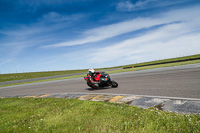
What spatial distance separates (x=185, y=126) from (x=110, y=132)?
1.69m

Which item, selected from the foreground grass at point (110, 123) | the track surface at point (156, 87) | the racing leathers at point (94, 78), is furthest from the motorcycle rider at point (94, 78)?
the foreground grass at point (110, 123)

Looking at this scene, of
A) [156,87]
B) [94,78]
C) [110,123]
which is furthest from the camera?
[94,78]

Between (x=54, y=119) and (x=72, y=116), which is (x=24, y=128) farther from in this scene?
(x=72, y=116)

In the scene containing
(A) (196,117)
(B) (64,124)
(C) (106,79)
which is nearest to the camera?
(A) (196,117)

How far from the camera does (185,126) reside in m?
3.31

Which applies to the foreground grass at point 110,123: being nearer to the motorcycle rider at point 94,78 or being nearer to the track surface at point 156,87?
the track surface at point 156,87

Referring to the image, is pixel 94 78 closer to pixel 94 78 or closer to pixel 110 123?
pixel 94 78

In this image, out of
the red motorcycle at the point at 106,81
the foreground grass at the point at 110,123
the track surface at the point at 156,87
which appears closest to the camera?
the foreground grass at the point at 110,123

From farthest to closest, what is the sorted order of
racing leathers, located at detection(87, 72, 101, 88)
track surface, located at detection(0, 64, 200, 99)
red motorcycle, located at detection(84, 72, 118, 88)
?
racing leathers, located at detection(87, 72, 101, 88) → red motorcycle, located at detection(84, 72, 118, 88) → track surface, located at detection(0, 64, 200, 99)

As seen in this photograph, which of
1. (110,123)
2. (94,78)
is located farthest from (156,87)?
(110,123)

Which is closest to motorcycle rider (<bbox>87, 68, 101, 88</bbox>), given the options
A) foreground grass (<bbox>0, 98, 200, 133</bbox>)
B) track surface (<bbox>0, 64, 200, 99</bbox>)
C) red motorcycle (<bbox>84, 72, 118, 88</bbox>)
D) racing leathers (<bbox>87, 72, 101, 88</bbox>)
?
racing leathers (<bbox>87, 72, 101, 88</bbox>)

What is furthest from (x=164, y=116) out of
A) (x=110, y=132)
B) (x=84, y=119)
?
(x=84, y=119)

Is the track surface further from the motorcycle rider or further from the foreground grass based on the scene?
the foreground grass

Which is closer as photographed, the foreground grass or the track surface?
the foreground grass
